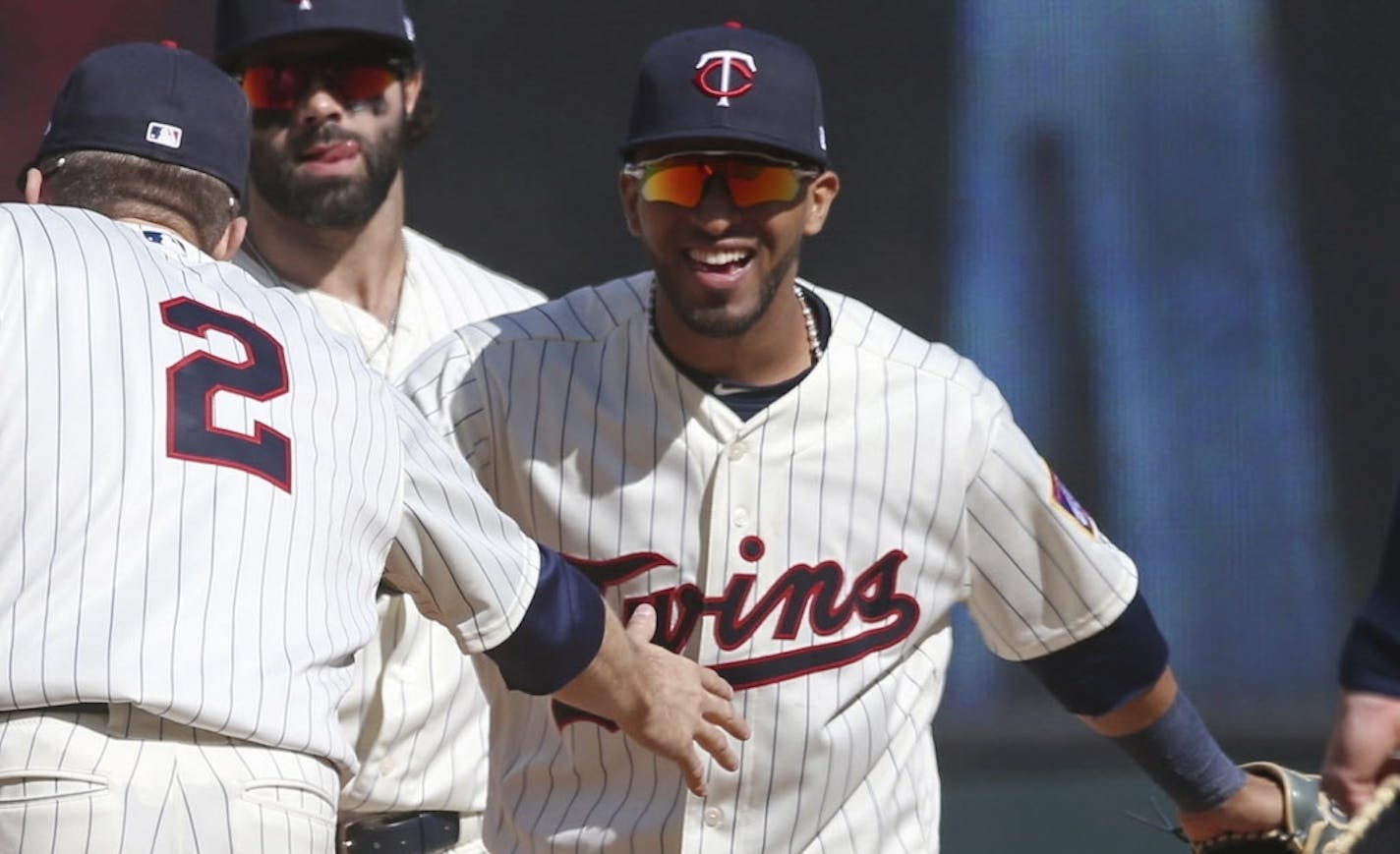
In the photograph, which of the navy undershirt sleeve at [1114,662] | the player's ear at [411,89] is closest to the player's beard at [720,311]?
the navy undershirt sleeve at [1114,662]

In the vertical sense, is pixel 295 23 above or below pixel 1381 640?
above

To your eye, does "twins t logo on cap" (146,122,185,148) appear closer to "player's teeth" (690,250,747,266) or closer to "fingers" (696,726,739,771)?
"player's teeth" (690,250,747,266)

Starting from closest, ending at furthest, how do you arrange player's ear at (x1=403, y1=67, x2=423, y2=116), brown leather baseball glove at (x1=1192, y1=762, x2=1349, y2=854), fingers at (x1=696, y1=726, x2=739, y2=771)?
1. fingers at (x1=696, y1=726, x2=739, y2=771)
2. brown leather baseball glove at (x1=1192, y1=762, x2=1349, y2=854)
3. player's ear at (x1=403, y1=67, x2=423, y2=116)

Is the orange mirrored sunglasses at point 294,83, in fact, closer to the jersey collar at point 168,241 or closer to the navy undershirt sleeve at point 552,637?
the jersey collar at point 168,241

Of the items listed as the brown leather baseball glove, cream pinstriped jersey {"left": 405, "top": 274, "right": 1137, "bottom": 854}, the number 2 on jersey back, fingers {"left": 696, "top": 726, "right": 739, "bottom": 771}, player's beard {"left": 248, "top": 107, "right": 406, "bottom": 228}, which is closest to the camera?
the number 2 on jersey back

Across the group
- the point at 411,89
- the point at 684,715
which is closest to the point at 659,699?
the point at 684,715

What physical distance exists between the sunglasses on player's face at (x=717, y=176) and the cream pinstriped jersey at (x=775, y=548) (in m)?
0.17

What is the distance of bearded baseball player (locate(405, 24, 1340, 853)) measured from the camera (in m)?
2.97

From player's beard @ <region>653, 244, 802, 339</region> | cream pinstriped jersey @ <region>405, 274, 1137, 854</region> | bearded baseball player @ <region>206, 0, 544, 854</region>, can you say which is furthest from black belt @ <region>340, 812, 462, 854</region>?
player's beard @ <region>653, 244, 802, 339</region>

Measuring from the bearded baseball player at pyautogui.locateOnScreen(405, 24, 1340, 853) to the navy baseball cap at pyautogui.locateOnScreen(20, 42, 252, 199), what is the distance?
1.60 ft

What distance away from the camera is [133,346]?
Result: 232 centimetres

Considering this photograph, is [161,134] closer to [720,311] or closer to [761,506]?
[720,311]

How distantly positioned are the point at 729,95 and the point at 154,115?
0.73 meters

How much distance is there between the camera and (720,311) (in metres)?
3.00
